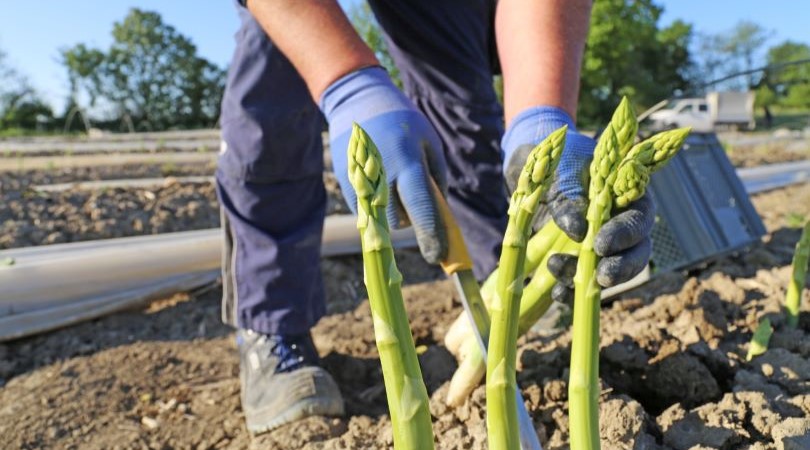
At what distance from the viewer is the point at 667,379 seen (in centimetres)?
155

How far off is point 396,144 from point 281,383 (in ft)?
2.85

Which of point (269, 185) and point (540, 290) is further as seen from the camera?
point (269, 185)

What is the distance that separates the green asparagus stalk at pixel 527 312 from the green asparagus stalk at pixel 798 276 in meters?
0.77

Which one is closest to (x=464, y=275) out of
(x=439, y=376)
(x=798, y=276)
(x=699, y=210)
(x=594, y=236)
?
(x=594, y=236)

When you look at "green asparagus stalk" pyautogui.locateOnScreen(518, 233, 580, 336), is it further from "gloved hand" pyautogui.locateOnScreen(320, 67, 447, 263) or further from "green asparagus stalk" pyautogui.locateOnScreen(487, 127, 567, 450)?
"green asparagus stalk" pyautogui.locateOnScreen(487, 127, 567, 450)

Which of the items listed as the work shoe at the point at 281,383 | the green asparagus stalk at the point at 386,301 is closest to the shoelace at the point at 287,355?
the work shoe at the point at 281,383

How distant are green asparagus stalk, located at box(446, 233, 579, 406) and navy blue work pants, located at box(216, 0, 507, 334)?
0.63 meters

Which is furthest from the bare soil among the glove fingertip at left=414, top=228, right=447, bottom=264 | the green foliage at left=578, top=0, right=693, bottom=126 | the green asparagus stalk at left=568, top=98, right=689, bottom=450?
the green foliage at left=578, top=0, right=693, bottom=126

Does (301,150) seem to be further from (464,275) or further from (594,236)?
(594,236)

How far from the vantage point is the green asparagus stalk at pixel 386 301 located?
901 millimetres

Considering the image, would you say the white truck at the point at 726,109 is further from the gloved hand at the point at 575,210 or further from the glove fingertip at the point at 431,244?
the glove fingertip at the point at 431,244

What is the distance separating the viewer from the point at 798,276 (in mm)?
1767

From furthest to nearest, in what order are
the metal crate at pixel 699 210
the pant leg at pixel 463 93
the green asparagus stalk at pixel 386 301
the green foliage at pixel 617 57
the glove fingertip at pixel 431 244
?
the green foliage at pixel 617 57 < the metal crate at pixel 699 210 < the pant leg at pixel 463 93 < the glove fingertip at pixel 431 244 < the green asparagus stalk at pixel 386 301

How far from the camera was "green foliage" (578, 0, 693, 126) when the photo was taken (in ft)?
82.5
